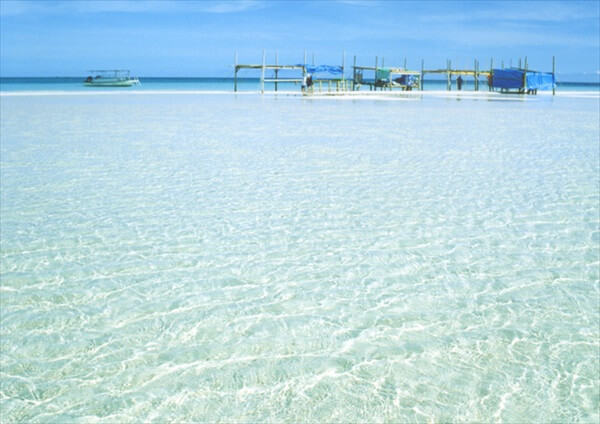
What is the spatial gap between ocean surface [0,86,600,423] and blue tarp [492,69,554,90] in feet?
150

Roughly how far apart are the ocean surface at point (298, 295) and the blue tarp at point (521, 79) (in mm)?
45795

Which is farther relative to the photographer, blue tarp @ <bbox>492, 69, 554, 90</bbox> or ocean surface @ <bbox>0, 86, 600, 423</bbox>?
blue tarp @ <bbox>492, 69, 554, 90</bbox>

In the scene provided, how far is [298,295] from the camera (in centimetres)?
436

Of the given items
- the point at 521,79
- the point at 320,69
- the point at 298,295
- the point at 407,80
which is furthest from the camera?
the point at 407,80

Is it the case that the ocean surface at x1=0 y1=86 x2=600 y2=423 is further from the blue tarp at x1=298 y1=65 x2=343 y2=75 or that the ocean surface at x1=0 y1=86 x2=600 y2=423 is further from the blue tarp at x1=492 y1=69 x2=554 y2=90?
the blue tarp at x1=492 y1=69 x2=554 y2=90

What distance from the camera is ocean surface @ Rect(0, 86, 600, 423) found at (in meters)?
3.04

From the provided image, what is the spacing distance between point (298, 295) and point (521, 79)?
52.3 m

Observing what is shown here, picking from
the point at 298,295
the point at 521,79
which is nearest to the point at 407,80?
the point at 521,79

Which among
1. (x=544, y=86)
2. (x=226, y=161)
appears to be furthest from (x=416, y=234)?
(x=544, y=86)

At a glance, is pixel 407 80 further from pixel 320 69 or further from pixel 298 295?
pixel 298 295

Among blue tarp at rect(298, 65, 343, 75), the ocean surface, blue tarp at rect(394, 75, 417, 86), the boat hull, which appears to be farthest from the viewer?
the boat hull

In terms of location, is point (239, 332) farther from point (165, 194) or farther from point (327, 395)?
point (165, 194)

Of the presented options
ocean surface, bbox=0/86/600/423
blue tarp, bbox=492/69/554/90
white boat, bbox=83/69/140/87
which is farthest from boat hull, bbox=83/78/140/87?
ocean surface, bbox=0/86/600/423

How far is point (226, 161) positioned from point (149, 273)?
5956mm
